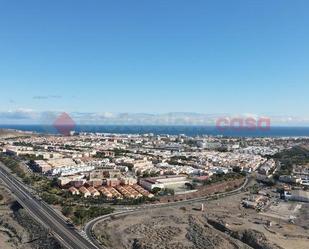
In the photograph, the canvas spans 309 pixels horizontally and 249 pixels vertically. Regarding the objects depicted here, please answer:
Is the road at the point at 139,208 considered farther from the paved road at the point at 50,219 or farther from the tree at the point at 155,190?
the tree at the point at 155,190

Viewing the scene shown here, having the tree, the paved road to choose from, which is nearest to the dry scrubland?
the paved road

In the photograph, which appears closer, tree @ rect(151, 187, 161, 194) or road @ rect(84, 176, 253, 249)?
road @ rect(84, 176, 253, 249)

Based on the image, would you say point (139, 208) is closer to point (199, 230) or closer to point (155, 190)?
point (155, 190)

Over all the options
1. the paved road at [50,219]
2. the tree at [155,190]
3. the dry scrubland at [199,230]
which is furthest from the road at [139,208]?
the tree at [155,190]

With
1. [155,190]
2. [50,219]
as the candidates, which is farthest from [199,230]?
[155,190]

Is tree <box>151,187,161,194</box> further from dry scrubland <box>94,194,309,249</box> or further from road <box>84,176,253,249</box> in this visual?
dry scrubland <box>94,194,309,249</box>

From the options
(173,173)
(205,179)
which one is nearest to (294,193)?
(205,179)

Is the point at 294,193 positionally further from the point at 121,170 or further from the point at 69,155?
the point at 69,155
